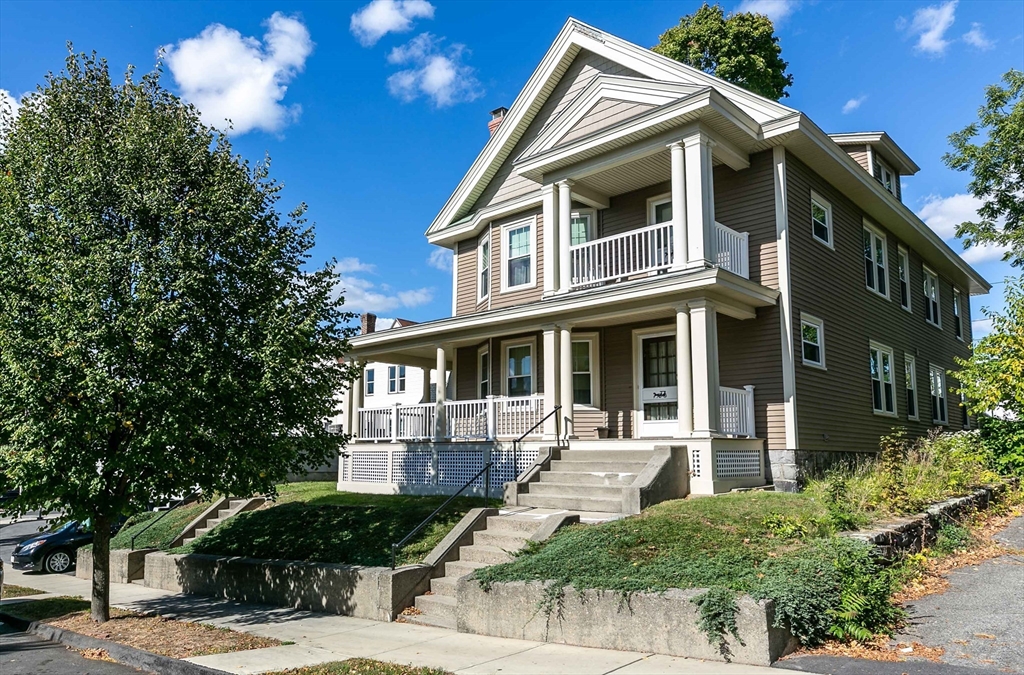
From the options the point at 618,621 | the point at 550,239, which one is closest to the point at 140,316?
the point at 618,621

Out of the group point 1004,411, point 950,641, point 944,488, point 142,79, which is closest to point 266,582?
point 142,79

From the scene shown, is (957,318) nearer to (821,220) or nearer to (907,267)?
(907,267)

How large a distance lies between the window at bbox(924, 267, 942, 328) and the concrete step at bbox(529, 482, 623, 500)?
52.7 ft

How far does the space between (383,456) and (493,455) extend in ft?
12.3

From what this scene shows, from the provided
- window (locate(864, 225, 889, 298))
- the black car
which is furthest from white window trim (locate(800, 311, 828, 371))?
the black car

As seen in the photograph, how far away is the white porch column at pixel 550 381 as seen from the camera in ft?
51.6

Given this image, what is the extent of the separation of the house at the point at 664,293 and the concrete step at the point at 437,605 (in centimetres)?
307

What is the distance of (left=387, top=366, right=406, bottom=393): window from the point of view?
38.7 metres

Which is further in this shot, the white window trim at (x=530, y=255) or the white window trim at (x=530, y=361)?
the white window trim at (x=530, y=255)

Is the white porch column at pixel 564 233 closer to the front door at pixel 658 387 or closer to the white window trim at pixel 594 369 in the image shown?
the white window trim at pixel 594 369

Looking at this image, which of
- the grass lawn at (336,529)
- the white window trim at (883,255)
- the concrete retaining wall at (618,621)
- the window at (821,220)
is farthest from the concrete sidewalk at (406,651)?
the white window trim at (883,255)

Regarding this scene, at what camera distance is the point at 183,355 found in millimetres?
10312

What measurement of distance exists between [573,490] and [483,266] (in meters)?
9.86

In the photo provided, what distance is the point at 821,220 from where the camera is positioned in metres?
17.1
